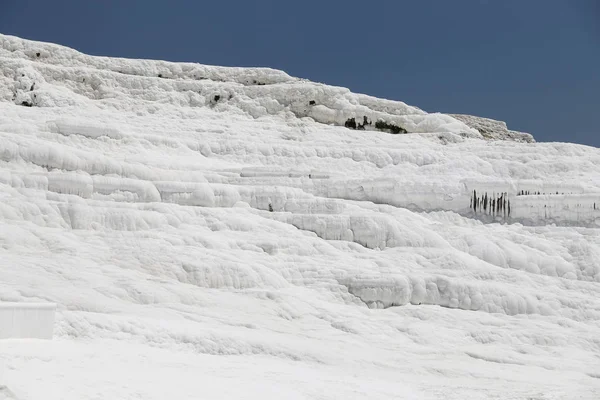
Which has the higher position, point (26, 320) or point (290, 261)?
point (290, 261)

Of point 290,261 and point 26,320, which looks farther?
point 290,261

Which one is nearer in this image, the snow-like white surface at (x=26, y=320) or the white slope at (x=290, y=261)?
the snow-like white surface at (x=26, y=320)

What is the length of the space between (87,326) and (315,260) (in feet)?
21.5

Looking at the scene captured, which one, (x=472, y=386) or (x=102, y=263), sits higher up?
(x=102, y=263)

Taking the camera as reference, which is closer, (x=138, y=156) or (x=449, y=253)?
(x=449, y=253)

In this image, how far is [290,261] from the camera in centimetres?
1617

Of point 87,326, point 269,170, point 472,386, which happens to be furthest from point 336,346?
point 269,170

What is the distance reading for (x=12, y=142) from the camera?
18734 mm

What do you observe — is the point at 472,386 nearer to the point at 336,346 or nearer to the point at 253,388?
the point at 336,346

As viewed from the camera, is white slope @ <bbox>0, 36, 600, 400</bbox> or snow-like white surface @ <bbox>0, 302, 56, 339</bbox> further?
white slope @ <bbox>0, 36, 600, 400</bbox>

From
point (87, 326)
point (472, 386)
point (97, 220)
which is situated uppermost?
point (97, 220)

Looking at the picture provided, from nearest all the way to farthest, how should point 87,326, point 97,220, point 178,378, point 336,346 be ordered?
point 178,378 < point 87,326 < point 336,346 < point 97,220

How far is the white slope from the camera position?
1078 centimetres

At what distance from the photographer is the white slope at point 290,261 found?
1078 centimetres
